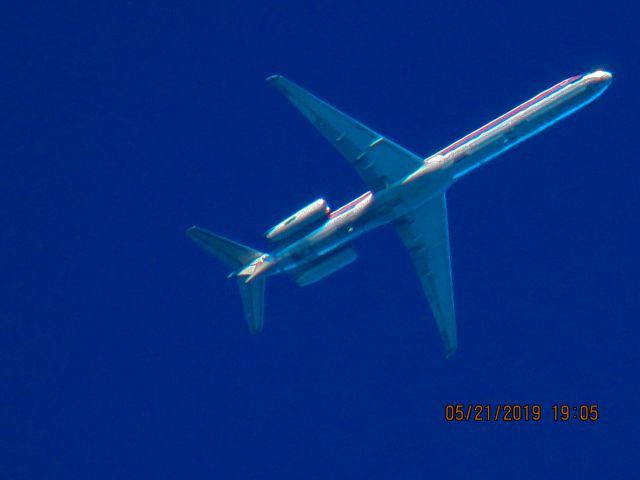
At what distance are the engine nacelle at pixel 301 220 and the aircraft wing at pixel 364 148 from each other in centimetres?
304

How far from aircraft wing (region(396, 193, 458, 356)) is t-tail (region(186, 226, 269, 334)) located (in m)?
9.23

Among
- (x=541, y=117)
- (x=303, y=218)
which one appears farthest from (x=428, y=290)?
(x=541, y=117)

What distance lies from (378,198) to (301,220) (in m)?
4.63

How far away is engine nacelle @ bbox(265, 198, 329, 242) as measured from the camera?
44.8m

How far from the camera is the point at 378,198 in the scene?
44.5 metres

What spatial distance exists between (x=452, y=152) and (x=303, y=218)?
930 cm

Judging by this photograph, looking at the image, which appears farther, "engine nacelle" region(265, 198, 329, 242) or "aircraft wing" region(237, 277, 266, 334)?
"aircraft wing" region(237, 277, 266, 334)

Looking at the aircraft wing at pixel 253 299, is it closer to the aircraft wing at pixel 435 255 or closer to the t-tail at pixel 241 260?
the t-tail at pixel 241 260

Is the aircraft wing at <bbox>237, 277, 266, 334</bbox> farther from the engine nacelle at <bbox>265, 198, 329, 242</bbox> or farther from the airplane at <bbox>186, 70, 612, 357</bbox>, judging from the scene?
the engine nacelle at <bbox>265, 198, 329, 242</bbox>

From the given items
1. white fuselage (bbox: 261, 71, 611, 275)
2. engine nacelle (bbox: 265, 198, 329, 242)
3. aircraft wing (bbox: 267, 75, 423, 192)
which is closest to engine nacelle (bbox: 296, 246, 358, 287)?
white fuselage (bbox: 261, 71, 611, 275)

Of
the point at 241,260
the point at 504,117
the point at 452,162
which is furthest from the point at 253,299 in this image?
the point at 504,117

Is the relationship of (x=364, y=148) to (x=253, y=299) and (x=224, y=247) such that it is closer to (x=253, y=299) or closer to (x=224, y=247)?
(x=224, y=247)

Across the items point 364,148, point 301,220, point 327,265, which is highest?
point 364,148

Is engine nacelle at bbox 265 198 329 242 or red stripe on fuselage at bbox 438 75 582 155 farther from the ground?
red stripe on fuselage at bbox 438 75 582 155
